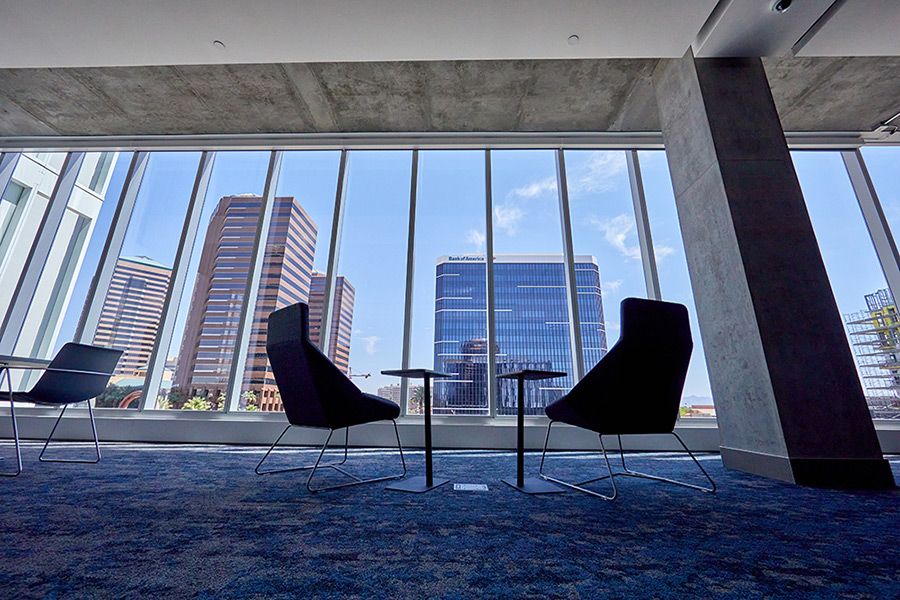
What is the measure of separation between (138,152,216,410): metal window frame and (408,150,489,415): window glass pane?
2.88 meters

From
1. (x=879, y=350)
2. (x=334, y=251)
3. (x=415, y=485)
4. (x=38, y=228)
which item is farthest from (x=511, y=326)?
(x=38, y=228)

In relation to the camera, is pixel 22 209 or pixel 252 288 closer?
pixel 252 288

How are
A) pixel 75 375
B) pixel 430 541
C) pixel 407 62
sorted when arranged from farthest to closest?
pixel 407 62 < pixel 75 375 < pixel 430 541

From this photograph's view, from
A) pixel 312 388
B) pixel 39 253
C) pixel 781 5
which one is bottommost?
pixel 312 388

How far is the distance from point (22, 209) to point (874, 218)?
1107 cm

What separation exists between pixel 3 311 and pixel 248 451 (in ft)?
13.2

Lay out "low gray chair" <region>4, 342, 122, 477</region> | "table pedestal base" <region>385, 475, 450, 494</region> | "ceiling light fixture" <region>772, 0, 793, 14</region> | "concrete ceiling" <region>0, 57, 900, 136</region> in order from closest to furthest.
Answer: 1. "table pedestal base" <region>385, 475, 450, 494</region>
2. "low gray chair" <region>4, 342, 122, 477</region>
3. "ceiling light fixture" <region>772, 0, 793, 14</region>
4. "concrete ceiling" <region>0, 57, 900, 136</region>

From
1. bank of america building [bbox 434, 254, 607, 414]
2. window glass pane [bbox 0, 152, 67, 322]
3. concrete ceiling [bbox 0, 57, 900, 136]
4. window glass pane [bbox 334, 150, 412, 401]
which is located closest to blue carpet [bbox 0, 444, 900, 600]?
bank of america building [bbox 434, 254, 607, 414]

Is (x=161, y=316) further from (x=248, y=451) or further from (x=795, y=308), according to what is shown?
(x=795, y=308)

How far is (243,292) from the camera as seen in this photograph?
447 centimetres

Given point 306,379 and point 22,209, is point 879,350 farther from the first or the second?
point 22,209

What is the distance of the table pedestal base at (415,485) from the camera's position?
194 cm

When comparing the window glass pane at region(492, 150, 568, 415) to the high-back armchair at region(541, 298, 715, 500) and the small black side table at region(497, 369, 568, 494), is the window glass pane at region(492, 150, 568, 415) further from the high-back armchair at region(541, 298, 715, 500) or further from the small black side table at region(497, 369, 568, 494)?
the high-back armchair at region(541, 298, 715, 500)

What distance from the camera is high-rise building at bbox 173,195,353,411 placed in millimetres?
4254
